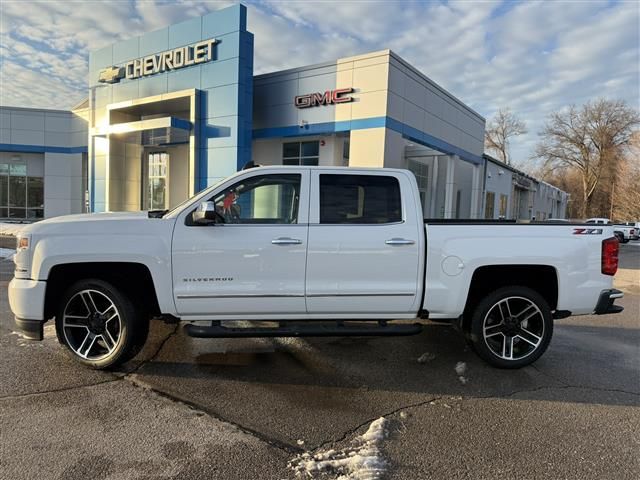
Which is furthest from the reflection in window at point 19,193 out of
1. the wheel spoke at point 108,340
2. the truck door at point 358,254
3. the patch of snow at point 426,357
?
the patch of snow at point 426,357

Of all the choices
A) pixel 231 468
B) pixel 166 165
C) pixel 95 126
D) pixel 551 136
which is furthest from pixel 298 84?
pixel 551 136

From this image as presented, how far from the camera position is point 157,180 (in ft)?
75.1

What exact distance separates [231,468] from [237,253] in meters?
1.97

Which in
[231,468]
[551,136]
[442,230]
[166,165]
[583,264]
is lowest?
[231,468]

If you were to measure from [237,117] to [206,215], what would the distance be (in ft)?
43.4

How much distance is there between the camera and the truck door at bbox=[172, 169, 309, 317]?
4.40 m

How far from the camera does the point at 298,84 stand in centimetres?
1744

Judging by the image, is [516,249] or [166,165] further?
[166,165]

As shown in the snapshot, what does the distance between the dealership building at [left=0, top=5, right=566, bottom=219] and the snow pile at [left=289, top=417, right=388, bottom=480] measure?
13389 mm

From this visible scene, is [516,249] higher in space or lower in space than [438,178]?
lower

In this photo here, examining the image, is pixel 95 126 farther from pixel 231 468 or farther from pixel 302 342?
pixel 231 468

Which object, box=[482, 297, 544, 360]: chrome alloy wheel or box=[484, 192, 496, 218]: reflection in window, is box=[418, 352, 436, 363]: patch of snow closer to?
box=[482, 297, 544, 360]: chrome alloy wheel

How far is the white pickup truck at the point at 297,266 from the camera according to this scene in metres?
4.40

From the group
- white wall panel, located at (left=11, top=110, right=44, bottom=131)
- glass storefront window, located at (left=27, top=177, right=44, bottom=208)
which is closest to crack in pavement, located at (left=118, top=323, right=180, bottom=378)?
white wall panel, located at (left=11, top=110, right=44, bottom=131)
